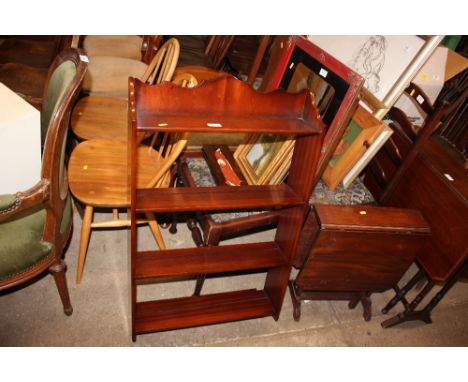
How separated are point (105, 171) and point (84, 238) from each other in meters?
0.34

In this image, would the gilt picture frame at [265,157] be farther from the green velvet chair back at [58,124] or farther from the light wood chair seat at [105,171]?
the green velvet chair back at [58,124]

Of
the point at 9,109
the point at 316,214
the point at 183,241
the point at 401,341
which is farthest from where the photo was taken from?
the point at 183,241

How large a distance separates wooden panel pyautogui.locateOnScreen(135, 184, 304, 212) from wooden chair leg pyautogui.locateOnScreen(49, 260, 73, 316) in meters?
0.53

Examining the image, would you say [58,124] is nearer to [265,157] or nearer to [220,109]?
[220,109]

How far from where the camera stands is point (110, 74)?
91.4 inches

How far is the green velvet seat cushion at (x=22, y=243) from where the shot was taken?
1.32 metres

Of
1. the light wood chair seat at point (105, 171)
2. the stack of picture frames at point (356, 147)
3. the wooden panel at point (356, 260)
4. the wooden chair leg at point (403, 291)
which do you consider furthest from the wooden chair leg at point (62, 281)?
the wooden chair leg at point (403, 291)

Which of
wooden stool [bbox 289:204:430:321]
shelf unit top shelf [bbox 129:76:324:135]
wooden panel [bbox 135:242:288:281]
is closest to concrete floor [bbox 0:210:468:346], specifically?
wooden stool [bbox 289:204:430:321]

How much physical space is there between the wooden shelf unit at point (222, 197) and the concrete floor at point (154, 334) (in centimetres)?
12

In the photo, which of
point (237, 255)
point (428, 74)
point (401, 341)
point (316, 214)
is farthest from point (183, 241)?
point (428, 74)

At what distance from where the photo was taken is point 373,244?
5.26 ft

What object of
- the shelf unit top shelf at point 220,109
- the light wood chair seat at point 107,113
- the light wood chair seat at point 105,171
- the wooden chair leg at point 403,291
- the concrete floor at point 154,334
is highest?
the shelf unit top shelf at point 220,109
